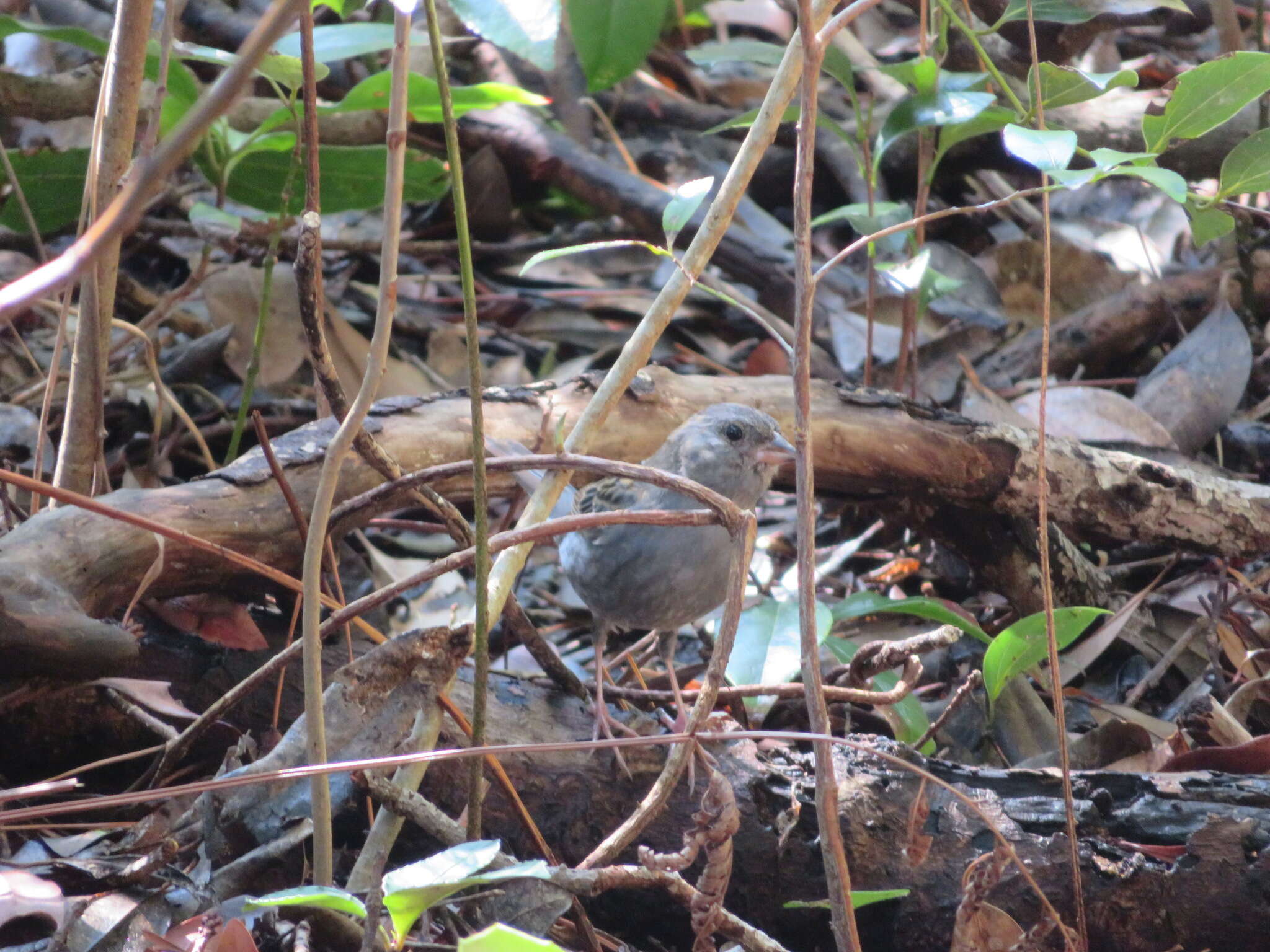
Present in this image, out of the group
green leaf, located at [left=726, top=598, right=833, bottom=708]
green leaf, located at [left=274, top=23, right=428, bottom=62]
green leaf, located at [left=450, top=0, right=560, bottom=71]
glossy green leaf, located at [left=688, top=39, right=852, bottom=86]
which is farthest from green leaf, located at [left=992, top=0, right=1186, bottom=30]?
green leaf, located at [left=274, top=23, right=428, bottom=62]

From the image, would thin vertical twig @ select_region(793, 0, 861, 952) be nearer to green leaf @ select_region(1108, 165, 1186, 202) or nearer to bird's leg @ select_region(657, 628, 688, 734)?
green leaf @ select_region(1108, 165, 1186, 202)

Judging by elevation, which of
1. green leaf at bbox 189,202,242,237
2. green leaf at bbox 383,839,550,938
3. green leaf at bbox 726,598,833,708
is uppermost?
green leaf at bbox 189,202,242,237

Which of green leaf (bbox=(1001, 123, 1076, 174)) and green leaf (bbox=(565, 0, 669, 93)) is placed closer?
green leaf (bbox=(1001, 123, 1076, 174))

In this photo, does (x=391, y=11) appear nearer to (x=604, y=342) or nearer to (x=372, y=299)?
(x=372, y=299)

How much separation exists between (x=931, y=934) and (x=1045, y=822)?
33 centimetres

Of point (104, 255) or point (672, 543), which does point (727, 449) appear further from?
point (104, 255)

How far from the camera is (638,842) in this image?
8.11 feet

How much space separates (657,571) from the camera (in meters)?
3.15

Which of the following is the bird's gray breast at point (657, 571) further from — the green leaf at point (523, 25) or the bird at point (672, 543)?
the green leaf at point (523, 25)

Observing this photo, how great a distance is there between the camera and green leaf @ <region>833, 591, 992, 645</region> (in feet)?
9.87

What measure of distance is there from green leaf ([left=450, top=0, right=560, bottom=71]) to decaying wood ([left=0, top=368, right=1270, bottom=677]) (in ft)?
3.79

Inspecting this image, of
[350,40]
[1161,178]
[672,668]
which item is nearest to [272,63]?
[350,40]

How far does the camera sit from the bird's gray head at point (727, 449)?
3430 mm

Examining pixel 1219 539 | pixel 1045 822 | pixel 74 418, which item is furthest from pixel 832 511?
pixel 74 418
